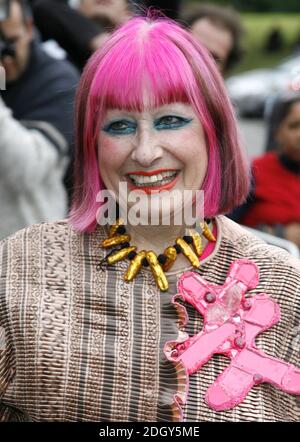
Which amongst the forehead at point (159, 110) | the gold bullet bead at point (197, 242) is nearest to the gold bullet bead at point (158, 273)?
the gold bullet bead at point (197, 242)

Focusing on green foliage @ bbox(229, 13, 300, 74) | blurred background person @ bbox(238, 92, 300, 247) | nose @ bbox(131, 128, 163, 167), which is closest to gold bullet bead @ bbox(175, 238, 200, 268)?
nose @ bbox(131, 128, 163, 167)

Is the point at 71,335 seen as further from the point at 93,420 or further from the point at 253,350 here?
the point at 253,350

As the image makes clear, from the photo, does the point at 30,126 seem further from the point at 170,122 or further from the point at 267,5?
the point at 267,5

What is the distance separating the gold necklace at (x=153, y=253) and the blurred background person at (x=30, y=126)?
110cm

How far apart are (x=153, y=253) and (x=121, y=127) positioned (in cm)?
35

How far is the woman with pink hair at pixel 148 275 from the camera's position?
8.00ft

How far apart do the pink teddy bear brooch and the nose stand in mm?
326

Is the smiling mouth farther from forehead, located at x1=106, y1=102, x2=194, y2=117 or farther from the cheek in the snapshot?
forehead, located at x1=106, y1=102, x2=194, y2=117

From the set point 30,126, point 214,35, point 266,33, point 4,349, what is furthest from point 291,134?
point 266,33

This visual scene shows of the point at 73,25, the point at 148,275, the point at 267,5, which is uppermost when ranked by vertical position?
the point at 73,25

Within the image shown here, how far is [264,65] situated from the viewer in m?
32.2

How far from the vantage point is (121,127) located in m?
2.46

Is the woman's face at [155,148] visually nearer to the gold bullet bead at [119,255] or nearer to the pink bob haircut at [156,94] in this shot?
the pink bob haircut at [156,94]

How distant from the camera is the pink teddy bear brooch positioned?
2439mm
